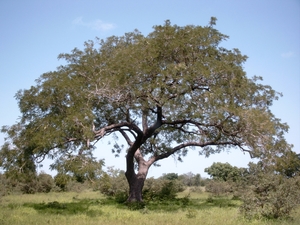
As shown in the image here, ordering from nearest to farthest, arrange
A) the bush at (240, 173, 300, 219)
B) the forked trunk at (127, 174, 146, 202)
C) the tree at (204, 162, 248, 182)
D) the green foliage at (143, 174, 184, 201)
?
the bush at (240, 173, 300, 219), the forked trunk at (127, 174, 146, 202), the green foliage at (143, 174, 184, 201), the tree at (204, 162, 248, 182)

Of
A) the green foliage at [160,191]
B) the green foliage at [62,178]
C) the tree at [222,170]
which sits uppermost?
the tree at [222,170]

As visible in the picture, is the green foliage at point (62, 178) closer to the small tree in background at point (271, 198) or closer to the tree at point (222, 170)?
the small tree in background at point (271, 198)

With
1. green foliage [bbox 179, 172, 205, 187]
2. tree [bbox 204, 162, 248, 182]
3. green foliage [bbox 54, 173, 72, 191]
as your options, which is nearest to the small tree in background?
green foliage [bbox 54, 173, 72, 191]

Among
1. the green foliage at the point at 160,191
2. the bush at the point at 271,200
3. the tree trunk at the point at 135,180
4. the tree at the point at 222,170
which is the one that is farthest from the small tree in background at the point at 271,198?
the tree at the point at 222,170

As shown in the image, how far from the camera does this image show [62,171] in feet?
39.3

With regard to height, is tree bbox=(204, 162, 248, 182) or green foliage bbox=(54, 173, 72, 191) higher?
tree bbox=(204, 162, 248, 182)

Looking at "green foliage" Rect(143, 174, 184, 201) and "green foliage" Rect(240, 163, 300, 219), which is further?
"green foliage" Rect(143, 174, 184, 201)

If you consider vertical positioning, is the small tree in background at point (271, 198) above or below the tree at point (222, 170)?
below

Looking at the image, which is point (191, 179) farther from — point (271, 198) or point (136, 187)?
point (271, 198)

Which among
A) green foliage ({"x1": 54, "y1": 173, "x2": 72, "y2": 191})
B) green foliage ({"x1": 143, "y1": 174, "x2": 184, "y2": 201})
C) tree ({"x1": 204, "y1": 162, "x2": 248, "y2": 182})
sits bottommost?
green foliage ({"x1": 143, "y1": 174, "x2": 184, "y2": 201})

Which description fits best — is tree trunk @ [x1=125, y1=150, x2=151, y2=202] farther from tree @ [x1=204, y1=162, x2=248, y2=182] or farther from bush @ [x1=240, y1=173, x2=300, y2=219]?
tree @ [x1=204, y1=162, x2=248, y2=182]

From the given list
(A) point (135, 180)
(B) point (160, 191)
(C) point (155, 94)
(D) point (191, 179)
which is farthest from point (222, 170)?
(C) point (155, 94)

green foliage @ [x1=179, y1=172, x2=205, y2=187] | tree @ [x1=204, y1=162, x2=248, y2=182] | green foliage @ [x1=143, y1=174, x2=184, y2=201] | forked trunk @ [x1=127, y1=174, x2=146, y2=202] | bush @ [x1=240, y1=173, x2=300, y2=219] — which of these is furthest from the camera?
green foliage @ [x1=179, y1=172, x2=205, y2=187]

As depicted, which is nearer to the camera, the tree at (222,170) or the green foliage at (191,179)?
the tree at (222,170)
